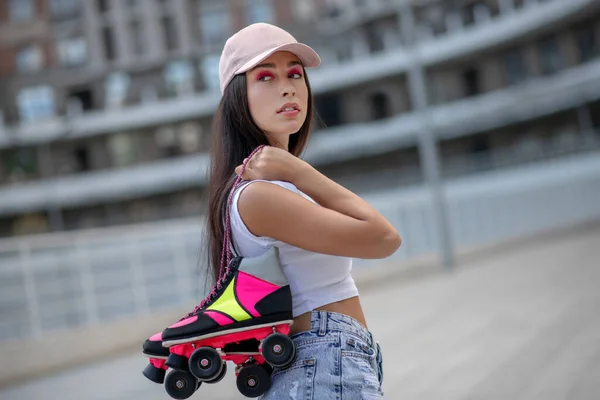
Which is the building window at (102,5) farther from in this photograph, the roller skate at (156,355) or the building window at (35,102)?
the roller skate at (156,355)

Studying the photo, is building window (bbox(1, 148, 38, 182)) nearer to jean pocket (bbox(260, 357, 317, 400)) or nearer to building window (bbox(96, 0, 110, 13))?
building window (bbox(96, 0, 110, 13))

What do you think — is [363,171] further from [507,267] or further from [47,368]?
[47,368]

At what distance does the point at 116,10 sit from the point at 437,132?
83.9 feet

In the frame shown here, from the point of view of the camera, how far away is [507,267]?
17359mm

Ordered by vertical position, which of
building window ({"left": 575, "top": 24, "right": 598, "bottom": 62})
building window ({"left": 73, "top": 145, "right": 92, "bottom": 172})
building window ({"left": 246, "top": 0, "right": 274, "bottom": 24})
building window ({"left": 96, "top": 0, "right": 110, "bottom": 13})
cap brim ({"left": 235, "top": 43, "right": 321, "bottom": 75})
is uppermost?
building window ({"left": 96, "top": 0, "right": 110, "bottom": 13})

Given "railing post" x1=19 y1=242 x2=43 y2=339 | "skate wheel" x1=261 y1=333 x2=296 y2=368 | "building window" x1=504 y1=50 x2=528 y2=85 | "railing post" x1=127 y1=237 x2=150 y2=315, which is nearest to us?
"skate wheel" x1=261 y1=333 x2=296 y2=368

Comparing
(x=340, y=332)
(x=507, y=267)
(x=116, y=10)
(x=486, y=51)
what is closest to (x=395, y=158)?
(x=486, y=51)

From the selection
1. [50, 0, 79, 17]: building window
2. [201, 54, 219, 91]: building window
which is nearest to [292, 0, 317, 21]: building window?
[201, 54, 219, 91]: building window

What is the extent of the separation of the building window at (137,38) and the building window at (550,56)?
27.3 m

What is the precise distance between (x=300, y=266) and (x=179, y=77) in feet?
180

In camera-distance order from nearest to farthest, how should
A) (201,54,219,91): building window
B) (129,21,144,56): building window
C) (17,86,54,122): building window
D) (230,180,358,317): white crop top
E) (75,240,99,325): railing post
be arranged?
1. (230,180,358,317): white crop top
2. (75,240,99,325): railing post
3. (17,86,54,122): building window
4. (201,54,219,91): building window
5. (129,21,144,56): building window

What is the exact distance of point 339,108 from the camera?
50156 millimetres

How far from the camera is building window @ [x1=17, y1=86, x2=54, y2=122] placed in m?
55.3

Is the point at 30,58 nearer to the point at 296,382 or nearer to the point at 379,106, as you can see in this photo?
the point at 379,106
